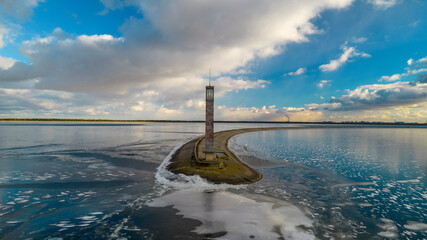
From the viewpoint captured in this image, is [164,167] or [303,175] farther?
[164,167]

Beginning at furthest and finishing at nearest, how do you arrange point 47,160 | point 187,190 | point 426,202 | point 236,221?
point 47,160 < point 187,190 < point 426,202 < point 236,221

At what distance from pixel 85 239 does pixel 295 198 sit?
11336mm

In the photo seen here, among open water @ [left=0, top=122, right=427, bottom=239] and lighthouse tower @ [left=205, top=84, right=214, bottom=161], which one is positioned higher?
lighthouse tower @ [left=205, top=84, right=214, bottom=161]

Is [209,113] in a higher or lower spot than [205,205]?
higher

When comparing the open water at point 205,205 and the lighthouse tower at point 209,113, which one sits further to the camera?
the lighthouse tower at point 209,113

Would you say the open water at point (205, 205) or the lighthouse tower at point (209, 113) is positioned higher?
the lighthouse tower at point (209, 113)

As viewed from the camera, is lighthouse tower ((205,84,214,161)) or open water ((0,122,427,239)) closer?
open water ((0,122,427,239))

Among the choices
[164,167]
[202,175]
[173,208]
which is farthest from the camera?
[164,167]

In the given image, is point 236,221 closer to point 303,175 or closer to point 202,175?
point 202,175

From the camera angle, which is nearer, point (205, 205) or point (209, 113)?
point (205, 205)

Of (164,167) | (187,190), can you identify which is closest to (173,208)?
(187,190)

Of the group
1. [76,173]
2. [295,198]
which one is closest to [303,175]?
[295,198]

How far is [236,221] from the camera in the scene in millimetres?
9742

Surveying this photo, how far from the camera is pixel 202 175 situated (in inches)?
685
